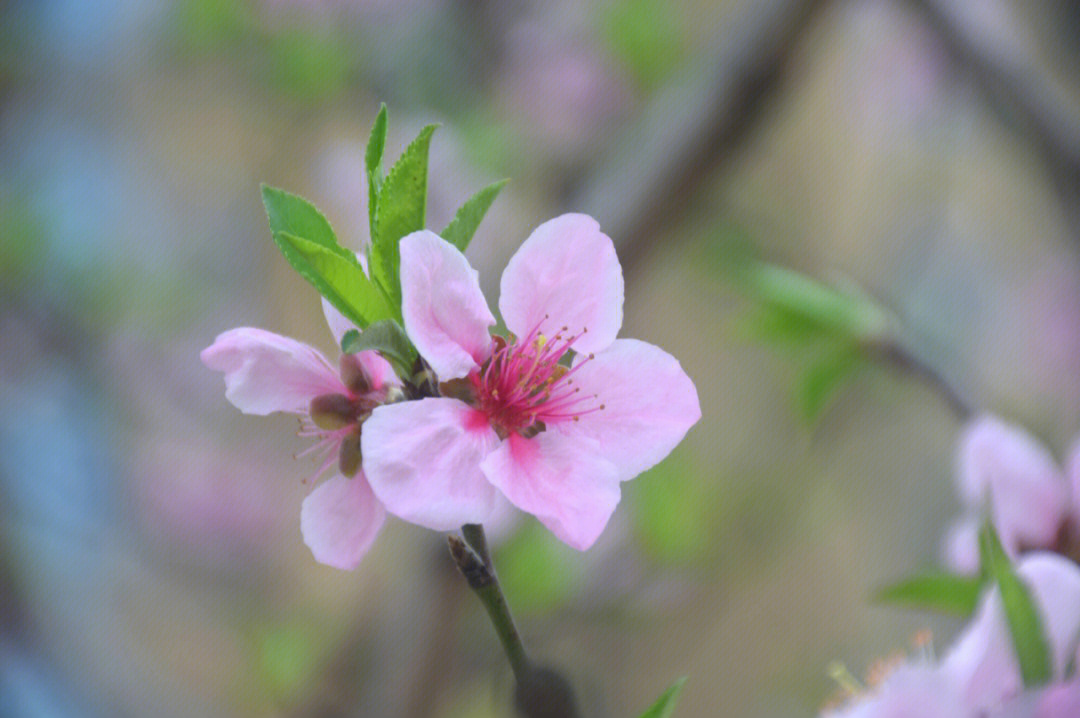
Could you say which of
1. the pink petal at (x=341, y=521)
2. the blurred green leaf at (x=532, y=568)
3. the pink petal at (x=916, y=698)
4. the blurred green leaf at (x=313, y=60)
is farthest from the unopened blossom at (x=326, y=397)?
the blurred green leaf at (x=313, y=60)

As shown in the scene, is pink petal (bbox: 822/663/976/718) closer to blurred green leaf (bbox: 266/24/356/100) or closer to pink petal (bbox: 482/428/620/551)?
pink petal (bbox: 482/428/620/551)

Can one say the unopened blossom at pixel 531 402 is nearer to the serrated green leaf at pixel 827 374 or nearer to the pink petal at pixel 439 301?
the pink petal at pixel 439 301

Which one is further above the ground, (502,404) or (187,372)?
(502,404)

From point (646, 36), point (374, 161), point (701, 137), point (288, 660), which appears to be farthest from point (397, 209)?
point (646, 36)

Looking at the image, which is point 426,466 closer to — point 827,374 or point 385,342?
point 385,342

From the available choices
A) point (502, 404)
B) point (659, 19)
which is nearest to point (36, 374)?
point (659, 19)

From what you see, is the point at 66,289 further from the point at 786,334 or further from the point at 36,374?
the point at 786,334

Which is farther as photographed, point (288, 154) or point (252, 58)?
point (288, 154)
